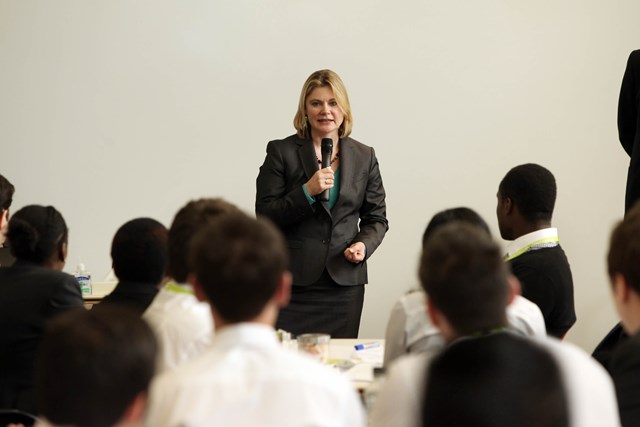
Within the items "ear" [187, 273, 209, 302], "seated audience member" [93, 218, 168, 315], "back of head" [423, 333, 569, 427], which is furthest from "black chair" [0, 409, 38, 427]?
"back of head" [423, 333, 569, 427]

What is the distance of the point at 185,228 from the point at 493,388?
1155mm

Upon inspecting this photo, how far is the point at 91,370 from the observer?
1.43 m

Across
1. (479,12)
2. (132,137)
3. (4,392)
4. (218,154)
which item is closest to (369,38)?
(479,12)

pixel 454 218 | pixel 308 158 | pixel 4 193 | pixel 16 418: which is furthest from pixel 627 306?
pixel 4 193

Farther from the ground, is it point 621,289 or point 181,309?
point 621,289

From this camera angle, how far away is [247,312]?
1686 millimetres

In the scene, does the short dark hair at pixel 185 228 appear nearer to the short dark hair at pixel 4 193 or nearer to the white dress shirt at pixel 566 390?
the white dress shirt at pixel 566 390

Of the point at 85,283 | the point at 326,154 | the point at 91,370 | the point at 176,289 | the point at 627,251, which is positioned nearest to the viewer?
the point at 91,370

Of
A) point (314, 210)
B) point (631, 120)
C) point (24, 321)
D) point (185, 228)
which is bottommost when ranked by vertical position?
point (24, 321)

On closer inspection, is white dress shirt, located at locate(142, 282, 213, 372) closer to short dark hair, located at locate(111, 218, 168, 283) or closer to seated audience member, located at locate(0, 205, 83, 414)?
short dark hair, located at locate(111, 218, 168, 283)

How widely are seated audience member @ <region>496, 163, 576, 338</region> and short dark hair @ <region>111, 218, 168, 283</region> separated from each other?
1.31m

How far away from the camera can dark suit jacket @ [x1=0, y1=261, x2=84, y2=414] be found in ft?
8.84

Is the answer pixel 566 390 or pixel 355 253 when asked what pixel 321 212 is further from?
pixel 566 390

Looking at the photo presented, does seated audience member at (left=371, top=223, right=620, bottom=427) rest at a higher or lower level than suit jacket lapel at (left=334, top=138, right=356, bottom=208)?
lower
